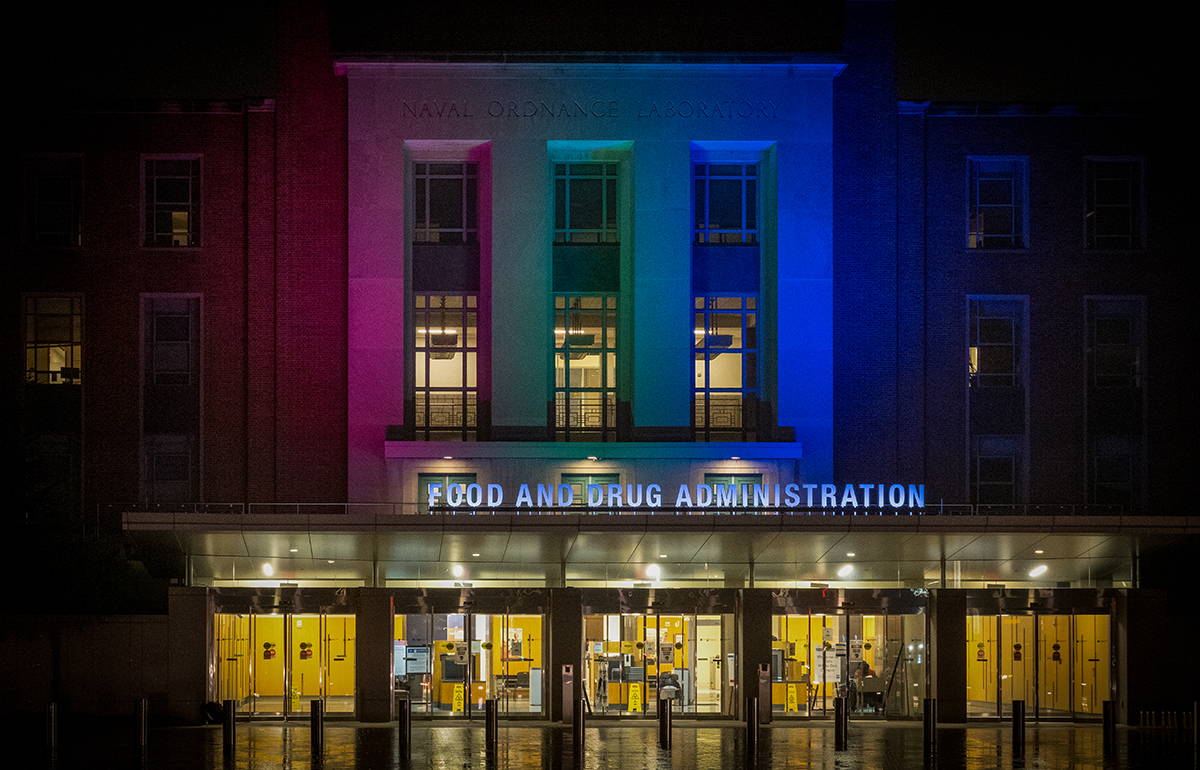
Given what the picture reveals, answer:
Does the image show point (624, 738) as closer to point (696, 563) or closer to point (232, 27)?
point (696, 563)

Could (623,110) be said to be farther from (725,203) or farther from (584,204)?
(725,203)

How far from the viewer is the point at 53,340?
1652 inches

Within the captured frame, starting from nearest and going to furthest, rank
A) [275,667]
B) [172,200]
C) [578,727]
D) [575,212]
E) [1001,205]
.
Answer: [578,727], [275,667], [575,212], [172,200], [1001,205]

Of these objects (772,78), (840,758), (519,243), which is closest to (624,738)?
(840,758)

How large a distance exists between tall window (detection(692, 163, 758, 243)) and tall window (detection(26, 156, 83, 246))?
20.5 meters

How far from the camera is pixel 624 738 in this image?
28.5m

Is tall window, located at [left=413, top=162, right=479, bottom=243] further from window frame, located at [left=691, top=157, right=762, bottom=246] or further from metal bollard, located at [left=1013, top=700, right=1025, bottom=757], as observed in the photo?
metal bollard, located at [left=1013, top=700, right=1025, bottom=757]

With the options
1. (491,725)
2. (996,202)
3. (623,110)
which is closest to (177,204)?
(623,110)

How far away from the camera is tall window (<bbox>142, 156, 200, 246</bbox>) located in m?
42.5

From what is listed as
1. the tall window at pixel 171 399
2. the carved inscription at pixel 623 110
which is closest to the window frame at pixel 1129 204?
the carved inscription at pixel 623 110

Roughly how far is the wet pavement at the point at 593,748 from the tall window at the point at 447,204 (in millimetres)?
17262

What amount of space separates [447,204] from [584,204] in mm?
4582

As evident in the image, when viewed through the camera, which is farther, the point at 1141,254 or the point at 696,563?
the point at 1141,254

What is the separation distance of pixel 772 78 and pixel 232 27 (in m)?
17.7
